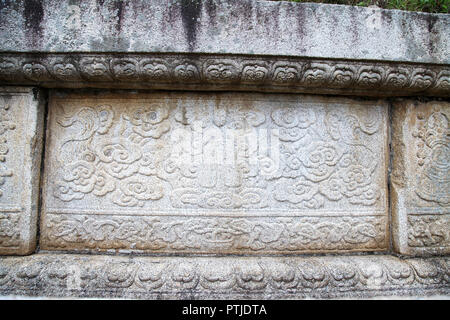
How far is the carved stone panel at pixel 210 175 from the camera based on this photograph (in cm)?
150

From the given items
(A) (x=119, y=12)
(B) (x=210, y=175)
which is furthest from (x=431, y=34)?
(A) (x=119, y=12)

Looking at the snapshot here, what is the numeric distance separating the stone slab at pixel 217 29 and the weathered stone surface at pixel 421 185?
37 cm

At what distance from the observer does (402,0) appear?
177 cm

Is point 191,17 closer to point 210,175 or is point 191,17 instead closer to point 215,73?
point 215,73

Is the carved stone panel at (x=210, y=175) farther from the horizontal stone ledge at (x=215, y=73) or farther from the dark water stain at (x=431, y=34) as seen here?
the dark water stain at (x=431, y=34)

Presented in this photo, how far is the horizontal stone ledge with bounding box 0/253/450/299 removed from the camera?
1344 millimetres

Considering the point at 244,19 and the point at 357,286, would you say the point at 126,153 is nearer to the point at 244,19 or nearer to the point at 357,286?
the point at 244,19

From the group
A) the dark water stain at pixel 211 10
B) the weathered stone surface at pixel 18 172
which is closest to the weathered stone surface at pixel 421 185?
the dark water stain at pixel 211 10

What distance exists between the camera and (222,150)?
1.53 metres

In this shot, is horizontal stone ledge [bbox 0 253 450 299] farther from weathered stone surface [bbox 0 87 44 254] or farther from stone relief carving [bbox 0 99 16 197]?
stone relief carving [bbox 0 99 16 197]

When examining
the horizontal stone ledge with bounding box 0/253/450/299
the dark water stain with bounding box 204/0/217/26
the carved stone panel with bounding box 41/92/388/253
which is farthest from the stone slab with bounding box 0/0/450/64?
the horizontal stone ledge with bounding box 0/253/450/299

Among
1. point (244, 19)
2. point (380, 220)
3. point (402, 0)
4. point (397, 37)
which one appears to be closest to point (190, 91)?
point (244, 19)
